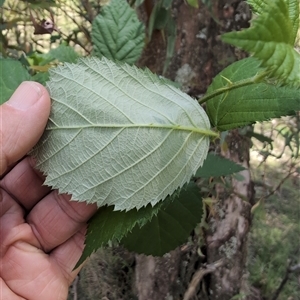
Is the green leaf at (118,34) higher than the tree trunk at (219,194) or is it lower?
higher

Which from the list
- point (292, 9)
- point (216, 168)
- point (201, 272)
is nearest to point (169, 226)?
point (216, 168)

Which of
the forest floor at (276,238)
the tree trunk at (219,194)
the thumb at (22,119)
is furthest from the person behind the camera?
the forest floor at (276,238)

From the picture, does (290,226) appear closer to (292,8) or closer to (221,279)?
(221,279)

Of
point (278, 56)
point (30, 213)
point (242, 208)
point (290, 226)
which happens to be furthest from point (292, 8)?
point (290, 226)

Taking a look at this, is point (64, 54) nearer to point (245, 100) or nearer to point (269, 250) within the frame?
point (245, 100)

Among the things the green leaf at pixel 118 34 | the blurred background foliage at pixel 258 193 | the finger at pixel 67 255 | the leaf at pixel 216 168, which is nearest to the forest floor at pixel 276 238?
the blurred background foliage at pixel 258 193

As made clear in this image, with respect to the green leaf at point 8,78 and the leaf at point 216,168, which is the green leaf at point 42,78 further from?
the leaf at point 216,168
